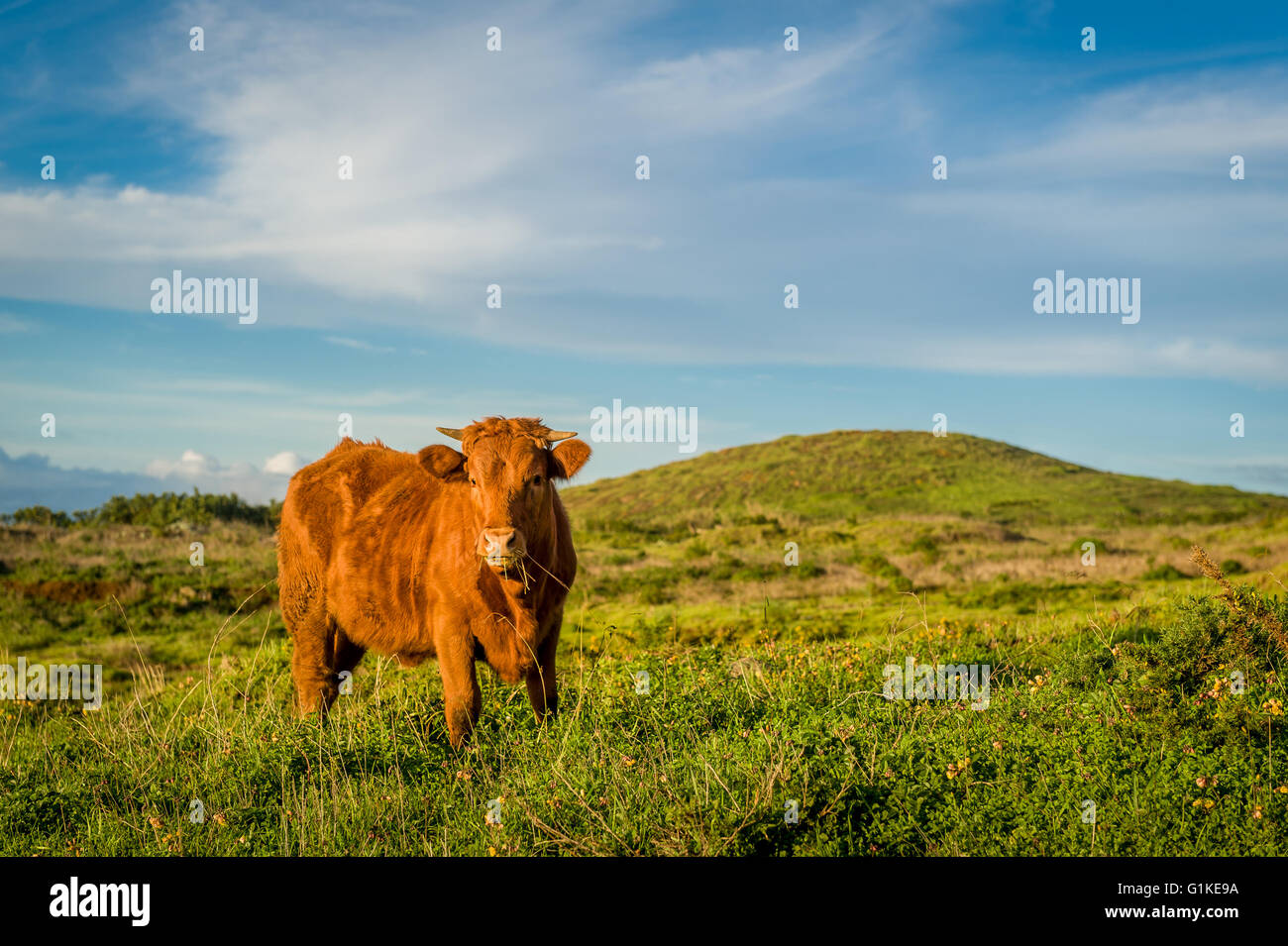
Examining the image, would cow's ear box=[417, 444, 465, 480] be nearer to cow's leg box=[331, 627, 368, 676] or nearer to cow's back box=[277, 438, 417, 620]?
cow's back box=[277, 438, 417, 620]

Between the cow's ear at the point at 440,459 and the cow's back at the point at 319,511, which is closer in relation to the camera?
the cow's ear at the point at 440,459

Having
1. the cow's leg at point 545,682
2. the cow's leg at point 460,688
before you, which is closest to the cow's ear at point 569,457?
the cow's leg at point 545,682

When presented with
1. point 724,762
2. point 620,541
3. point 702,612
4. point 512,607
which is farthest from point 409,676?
point 620,541

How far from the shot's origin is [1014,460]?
60.2m

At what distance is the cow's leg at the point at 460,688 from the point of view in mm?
6902

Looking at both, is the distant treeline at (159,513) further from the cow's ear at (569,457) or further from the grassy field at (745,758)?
the cow's ear at (569,457)

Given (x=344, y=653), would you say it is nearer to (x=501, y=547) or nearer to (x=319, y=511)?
(x=319, y=511)

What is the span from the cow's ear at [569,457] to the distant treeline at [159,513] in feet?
113

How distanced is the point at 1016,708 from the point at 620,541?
86.3ft

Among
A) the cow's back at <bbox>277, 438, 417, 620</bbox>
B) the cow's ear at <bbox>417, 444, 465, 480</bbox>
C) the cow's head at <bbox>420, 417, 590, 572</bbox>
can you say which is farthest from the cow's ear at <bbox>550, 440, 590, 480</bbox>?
the cow's back at <bbox>277, 438, 417, 620</bbox>

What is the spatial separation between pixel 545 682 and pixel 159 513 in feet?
122

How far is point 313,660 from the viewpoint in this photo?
906 cm

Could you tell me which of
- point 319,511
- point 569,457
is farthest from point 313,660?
point 569,457

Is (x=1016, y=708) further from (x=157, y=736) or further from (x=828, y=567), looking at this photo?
(x=828, y=567)
